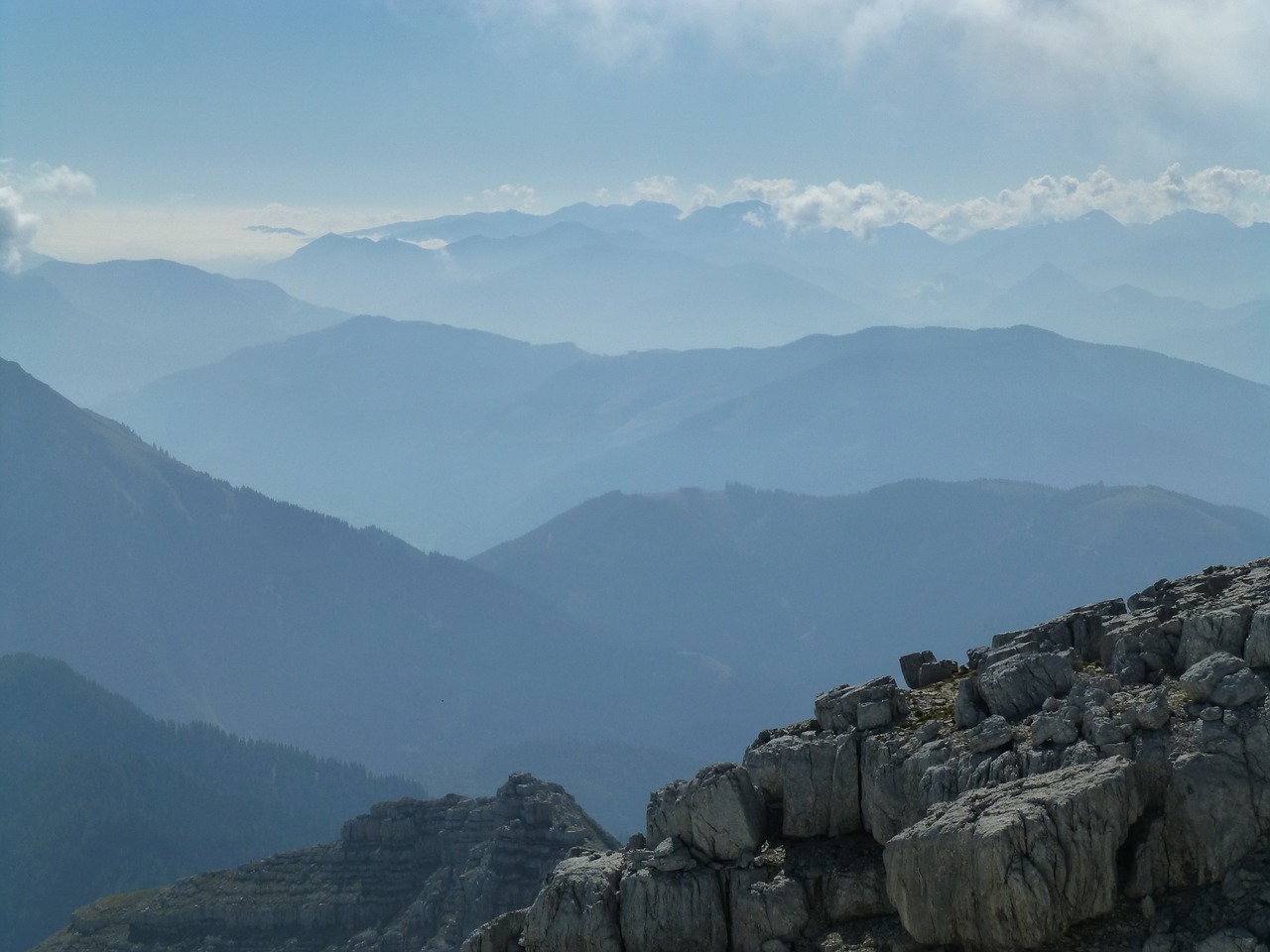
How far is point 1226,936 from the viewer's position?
36875 mm

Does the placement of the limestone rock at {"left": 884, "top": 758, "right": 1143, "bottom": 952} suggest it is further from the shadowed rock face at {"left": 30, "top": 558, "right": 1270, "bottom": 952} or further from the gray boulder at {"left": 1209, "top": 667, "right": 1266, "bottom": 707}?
the gray boulder at {"left": 1209, "top": 667, "right": 1266, "bottom": 707}

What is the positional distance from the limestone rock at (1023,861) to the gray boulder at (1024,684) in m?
6.64

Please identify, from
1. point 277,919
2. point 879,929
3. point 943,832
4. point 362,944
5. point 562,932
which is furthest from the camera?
point 277,919

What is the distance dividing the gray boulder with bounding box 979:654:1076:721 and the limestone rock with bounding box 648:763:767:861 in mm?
8199

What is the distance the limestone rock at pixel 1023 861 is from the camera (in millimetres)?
38281

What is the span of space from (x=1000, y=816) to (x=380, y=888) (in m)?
112

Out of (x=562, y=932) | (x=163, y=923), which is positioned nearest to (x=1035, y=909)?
(x=562, y=932)

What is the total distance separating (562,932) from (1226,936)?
19.9 m

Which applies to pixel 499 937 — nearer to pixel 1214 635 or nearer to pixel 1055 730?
pixel 1055 730

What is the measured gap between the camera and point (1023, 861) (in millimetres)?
38281

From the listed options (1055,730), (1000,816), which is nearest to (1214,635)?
(1055,730)

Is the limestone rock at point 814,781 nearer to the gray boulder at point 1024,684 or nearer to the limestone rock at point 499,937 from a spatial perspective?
the gray boulder at point 1024,684

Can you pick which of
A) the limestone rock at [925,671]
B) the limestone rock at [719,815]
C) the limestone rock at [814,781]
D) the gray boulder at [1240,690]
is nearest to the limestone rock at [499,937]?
the limestone rock at [719,815]

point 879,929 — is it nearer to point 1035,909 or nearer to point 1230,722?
point 1035,909
